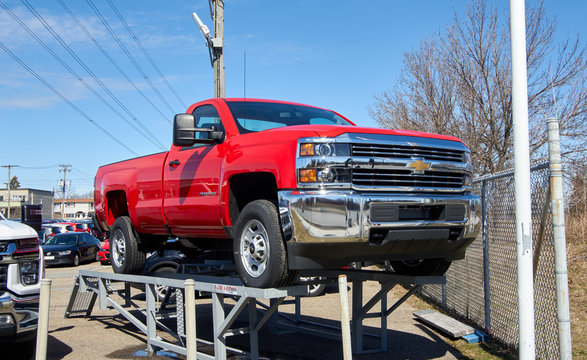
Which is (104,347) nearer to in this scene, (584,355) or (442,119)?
(584,355)

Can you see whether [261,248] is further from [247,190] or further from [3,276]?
[3,276]

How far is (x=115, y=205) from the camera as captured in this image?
7.91m

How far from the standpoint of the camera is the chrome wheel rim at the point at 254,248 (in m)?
4.82

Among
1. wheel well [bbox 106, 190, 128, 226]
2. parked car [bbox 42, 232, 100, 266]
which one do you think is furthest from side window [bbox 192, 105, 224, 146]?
parked car [bbox 42, 232, 100, 266]

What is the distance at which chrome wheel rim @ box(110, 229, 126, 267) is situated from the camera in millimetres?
7562

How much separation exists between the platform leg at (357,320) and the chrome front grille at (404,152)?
2138 millimetres

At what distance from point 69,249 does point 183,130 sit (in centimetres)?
1813

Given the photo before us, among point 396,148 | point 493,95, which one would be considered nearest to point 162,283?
point 396,148

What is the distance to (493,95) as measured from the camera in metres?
→ 15.0

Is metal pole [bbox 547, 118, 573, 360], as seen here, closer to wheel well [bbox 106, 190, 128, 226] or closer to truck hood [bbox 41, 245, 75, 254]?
wheel well [bbox 106, 190, 128, 226]

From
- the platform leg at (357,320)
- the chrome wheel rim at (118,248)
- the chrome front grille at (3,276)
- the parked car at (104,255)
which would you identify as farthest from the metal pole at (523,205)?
the parked car at (104,255)

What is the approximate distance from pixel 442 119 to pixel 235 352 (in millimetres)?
11800

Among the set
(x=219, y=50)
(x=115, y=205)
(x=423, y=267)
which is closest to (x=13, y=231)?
(x=115, y=205)

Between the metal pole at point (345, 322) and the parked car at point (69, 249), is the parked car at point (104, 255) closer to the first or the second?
the parked car at point (69, 249)
